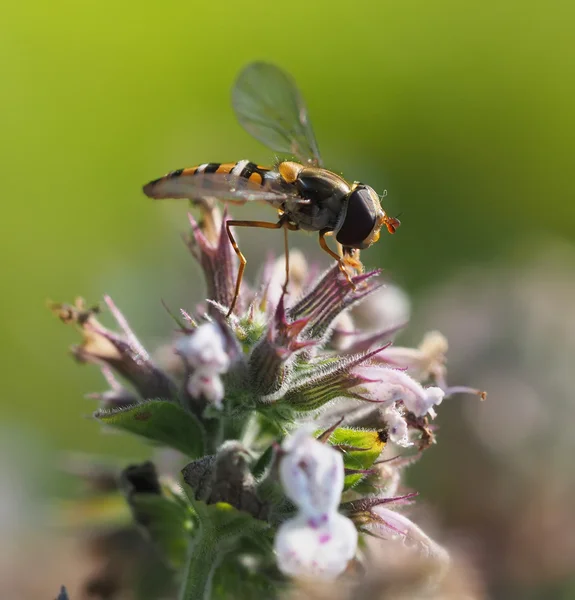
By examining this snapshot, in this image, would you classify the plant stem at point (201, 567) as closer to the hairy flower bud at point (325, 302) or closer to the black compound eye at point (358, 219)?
the hairy flower bud at point (325, 302)

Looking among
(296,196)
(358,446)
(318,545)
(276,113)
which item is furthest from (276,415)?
(276,113)

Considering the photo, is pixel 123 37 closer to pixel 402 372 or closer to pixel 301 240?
pixel 301 240

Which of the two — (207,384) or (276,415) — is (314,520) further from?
(276,415)

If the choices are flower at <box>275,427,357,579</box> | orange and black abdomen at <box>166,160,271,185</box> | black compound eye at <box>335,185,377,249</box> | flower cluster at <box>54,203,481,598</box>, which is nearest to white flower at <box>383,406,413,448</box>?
flower cluster at <box>54,203,481,598</box>

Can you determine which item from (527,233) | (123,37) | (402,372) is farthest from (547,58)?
(402,372)

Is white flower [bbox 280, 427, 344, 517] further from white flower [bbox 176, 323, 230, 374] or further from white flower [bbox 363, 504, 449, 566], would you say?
white flower [bbox 363, 504, 449, 566]

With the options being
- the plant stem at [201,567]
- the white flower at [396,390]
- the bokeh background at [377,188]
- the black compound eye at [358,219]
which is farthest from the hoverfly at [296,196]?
the bokeh background at [377,188]

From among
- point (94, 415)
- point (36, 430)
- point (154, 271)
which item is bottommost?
point (36, 430)
